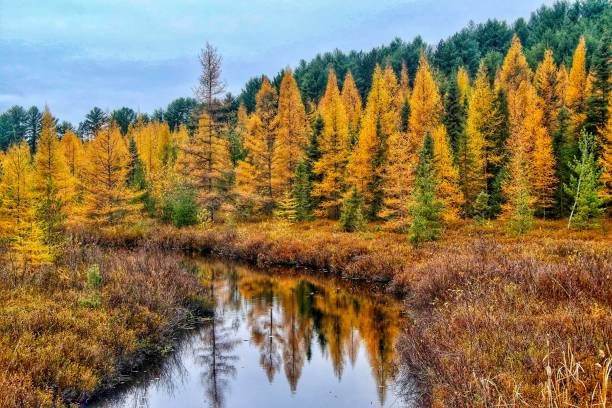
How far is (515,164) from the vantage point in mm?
31875

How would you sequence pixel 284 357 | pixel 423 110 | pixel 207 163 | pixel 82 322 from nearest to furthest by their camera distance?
1. pixel 82 322
2. pixel 284 357
3. pixel 207 163
4. pixel 423 110

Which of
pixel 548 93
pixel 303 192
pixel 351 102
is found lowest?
pixel 303 192

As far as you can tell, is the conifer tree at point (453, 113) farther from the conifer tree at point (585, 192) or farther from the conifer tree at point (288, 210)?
the conifer tree at point (288, 210)

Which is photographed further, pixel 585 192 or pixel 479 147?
pixel 479 147

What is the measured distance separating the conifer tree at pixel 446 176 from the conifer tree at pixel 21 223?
2614 centimetres

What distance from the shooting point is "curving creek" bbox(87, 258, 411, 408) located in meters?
9.80

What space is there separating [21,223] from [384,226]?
70.4 feet

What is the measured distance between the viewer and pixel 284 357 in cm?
1258

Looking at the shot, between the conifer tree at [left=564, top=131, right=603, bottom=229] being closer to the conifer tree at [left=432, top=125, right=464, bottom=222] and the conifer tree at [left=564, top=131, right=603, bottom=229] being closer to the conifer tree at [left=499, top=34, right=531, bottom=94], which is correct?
the conifer tree at [left=432, top=125, right=464, bottom=222]

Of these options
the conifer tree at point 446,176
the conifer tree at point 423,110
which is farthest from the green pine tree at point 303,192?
the conifer tree at point 446,176

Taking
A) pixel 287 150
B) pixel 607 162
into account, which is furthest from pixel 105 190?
pixel 607 162

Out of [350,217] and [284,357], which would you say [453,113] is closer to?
[350,217]

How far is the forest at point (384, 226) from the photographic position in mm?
7613

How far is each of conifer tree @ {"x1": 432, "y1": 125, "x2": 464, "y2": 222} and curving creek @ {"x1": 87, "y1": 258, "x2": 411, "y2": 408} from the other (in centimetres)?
1662
